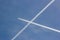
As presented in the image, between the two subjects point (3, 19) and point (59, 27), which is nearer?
point (59, 27)

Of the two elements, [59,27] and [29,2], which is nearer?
[59,27]

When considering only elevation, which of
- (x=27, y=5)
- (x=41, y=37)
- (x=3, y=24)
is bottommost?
(x=41, y=37)

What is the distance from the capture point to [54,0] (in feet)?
6.88

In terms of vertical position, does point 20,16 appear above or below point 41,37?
above

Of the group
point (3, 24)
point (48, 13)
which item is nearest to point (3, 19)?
point (3, 24)

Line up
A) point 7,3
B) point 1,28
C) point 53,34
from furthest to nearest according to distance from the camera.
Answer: point 7,3 → point 1,28 → point 53,34

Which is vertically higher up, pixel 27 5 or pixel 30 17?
pixel 27 5

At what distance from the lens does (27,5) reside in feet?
7.07

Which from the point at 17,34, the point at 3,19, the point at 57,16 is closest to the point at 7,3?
the point at 3,19

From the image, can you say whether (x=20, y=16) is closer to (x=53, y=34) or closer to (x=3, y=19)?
(x=3, y=19)

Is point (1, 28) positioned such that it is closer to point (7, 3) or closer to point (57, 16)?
point (7, 3)

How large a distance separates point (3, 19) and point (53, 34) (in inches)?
19.3

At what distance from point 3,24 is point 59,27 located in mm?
500

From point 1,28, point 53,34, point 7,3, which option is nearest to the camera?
point 53,34
